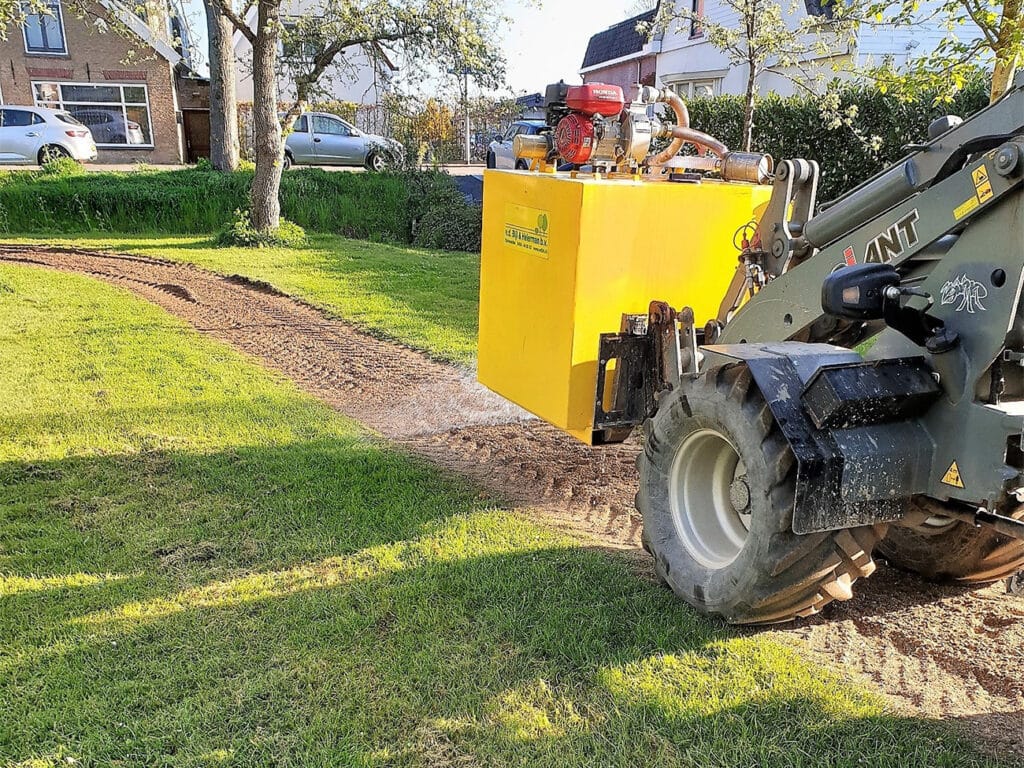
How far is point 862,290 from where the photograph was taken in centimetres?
286

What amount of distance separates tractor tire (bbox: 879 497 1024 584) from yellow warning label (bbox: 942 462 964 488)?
562mm

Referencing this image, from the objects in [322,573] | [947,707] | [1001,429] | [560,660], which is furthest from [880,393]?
[322,573]

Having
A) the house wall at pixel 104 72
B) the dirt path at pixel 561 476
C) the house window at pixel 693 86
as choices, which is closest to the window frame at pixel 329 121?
the house wall at pixel 104 72

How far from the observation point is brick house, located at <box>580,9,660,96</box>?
29.7 meters

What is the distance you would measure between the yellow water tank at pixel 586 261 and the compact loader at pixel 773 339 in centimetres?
1

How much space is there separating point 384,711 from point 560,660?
2.38 feet

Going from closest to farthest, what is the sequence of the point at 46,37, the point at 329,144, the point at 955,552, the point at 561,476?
1. the point at 955,552
2. the point at 561,476
3. the point at 329,144
4. the point at 46,37

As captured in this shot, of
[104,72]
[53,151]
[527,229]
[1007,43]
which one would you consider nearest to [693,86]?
[53,151]

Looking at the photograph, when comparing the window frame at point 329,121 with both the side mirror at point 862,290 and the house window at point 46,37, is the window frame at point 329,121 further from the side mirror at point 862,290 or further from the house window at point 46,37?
the side mirror at point 862,290

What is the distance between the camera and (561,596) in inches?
150

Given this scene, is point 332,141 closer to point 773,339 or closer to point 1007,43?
point 1007,43

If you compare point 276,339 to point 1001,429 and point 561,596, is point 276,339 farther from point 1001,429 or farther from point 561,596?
point 1001,429

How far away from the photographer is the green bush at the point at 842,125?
1159 cm

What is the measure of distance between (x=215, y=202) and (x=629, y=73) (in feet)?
68.0
